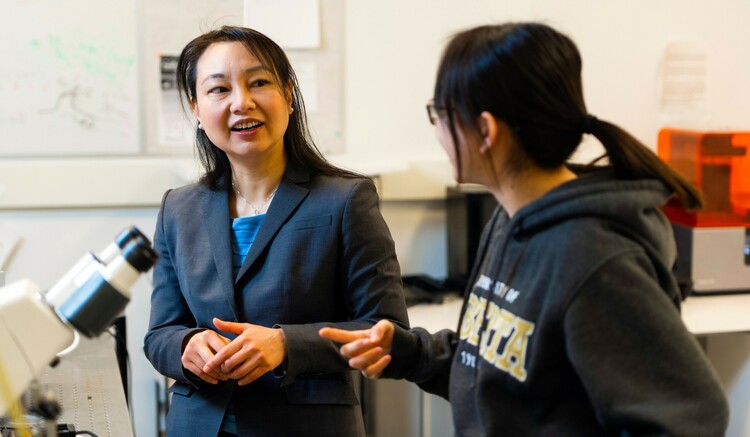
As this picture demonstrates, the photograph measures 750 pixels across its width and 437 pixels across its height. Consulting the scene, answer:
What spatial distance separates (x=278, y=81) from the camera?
1.62 metres

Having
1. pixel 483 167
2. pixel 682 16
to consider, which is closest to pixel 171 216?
pixel 483 167

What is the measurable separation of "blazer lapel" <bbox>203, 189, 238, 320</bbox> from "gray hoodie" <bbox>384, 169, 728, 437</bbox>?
0.56 metres

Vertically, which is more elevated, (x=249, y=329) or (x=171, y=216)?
(x=171, y=216)

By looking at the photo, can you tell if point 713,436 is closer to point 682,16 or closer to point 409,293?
point 409,293

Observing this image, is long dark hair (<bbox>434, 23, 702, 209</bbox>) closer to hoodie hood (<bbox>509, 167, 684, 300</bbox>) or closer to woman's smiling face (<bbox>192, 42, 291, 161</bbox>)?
hoodie hood (<bbox>509, 167, 684, 300</bbox>)

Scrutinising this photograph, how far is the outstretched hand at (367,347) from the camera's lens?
3.90 ft

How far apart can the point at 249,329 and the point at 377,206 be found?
35 centimetres

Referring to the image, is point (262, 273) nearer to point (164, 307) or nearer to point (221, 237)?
point (221, 237)

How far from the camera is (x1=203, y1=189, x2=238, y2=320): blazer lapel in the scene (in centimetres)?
154

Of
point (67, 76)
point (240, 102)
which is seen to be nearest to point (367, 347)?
point (240, 102)

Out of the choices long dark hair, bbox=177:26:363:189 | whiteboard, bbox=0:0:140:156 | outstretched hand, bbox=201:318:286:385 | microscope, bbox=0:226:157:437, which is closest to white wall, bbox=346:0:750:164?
whiteboard, bbox=0:0:140:156

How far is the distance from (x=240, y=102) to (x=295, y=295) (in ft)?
1.19

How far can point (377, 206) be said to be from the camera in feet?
5.37

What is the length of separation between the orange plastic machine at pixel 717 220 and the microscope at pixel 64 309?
2342 mm
